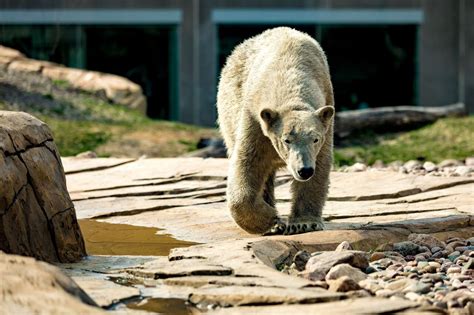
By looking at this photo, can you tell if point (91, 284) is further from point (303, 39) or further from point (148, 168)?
point (148, 168)

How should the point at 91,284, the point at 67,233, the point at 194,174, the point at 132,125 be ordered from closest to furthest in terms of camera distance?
1. the point at 91,284
2. the point at 67,233
3. the point at 194,174
4. the point at 132,125

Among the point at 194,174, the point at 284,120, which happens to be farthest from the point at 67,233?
the point at 194,174

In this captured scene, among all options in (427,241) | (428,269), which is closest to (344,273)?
(428,269)

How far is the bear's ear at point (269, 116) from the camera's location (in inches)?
243

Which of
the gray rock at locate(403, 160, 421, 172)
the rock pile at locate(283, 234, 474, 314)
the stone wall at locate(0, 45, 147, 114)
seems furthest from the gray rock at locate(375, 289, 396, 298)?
the stone wall at locate(0, 45, 147, 114)

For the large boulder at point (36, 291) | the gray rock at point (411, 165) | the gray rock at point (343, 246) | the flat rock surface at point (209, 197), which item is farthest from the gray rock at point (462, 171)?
the large boulder at point (36, 291)

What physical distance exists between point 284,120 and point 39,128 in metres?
1.45

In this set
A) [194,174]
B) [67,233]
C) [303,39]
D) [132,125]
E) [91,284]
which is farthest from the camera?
[132,125]

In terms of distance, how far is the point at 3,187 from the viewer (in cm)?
505

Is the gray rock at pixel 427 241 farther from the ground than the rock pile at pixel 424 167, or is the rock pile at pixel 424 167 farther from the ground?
the gray rock at pixel 427 241

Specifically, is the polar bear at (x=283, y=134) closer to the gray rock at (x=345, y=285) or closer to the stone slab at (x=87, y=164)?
the gray rock at (x=345, y=285)

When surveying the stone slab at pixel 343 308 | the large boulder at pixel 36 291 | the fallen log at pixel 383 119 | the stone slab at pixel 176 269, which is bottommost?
the fallen log at pixel 383 119

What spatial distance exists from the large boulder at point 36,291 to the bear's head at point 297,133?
228 cm

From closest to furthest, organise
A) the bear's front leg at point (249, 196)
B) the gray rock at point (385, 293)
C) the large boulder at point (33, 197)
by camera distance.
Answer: the gray rock at point (385, 293), the large boulder at point (33, 197), the bear's front leg at point (249, 196)
